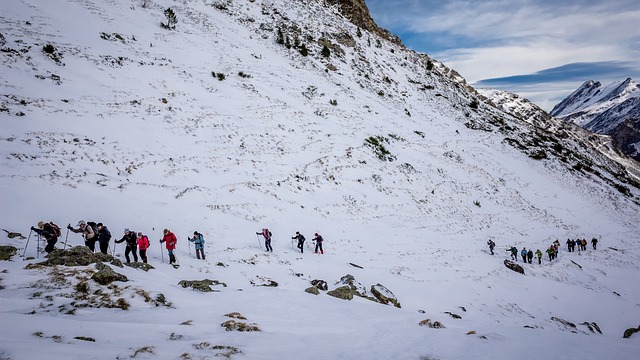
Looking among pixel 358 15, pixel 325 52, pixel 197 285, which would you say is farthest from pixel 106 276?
pixel 358 15

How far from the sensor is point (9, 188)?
15164 millimetres

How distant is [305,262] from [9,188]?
47.3 ft

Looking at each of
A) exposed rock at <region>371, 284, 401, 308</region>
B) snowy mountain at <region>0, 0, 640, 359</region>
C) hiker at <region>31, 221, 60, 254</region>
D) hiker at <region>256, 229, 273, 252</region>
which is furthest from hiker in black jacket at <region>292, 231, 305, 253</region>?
hiker at <region>31, 221, 60, 254</region>

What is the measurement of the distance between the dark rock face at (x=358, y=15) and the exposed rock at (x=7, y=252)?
61706 millimetres

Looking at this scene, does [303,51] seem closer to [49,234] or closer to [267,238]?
[267,238]

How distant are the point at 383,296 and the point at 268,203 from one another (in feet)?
36.3

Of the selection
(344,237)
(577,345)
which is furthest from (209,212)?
(577,345)

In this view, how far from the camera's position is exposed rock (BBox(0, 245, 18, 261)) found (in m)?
10.1

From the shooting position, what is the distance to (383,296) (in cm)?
1452

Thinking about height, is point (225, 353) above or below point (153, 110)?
below

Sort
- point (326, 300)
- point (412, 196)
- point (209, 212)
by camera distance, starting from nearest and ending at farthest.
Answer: point (326, 300) → point (209, 212) → point (412, 196)

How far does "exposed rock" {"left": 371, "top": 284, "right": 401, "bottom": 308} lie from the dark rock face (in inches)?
2267

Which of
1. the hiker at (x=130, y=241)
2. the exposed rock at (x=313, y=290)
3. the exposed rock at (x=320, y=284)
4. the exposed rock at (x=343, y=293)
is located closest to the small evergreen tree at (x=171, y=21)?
the hiker at (x=130, y=241)

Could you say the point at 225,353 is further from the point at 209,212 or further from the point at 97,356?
the point at 209,212
